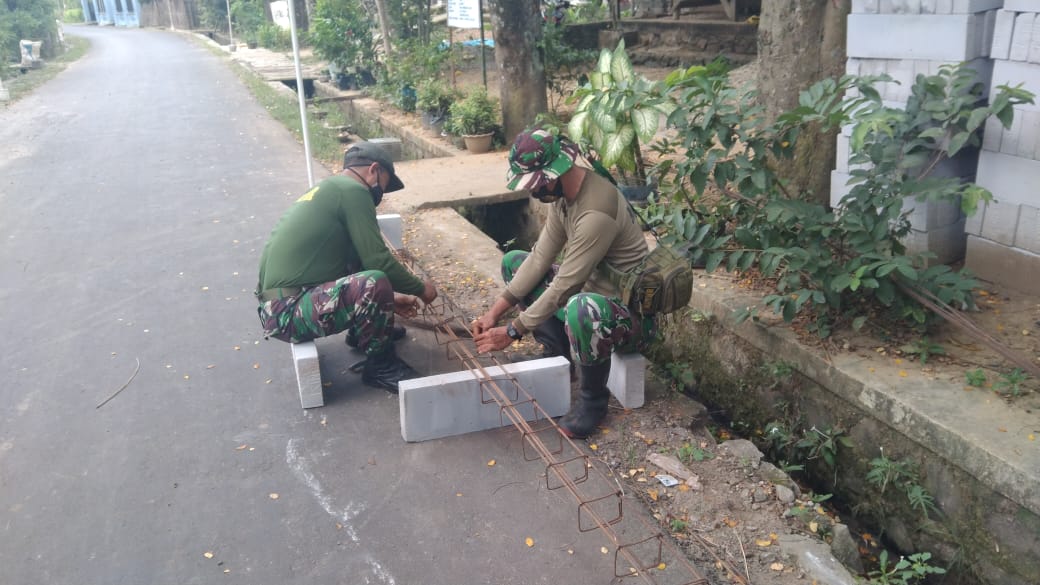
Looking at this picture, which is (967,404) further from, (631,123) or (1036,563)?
(631,123)

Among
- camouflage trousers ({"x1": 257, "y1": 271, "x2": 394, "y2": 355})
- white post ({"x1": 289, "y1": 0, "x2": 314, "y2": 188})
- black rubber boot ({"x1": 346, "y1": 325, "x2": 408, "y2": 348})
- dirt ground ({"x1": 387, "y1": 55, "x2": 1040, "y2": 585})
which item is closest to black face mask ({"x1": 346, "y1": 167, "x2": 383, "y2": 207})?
camouflage trousers ({"x1": 257, "y1": 271, "x2": 394, "y2": 355})

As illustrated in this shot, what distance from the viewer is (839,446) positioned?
431 centimetres

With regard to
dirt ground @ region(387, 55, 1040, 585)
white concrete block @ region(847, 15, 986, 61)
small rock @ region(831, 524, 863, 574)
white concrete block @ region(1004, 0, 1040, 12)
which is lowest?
small rock @ region(831, 524, 863, 574)

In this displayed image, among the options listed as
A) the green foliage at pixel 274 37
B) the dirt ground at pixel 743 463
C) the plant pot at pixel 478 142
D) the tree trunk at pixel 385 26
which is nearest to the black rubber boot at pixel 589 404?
the dirt ground at pixel 743 463

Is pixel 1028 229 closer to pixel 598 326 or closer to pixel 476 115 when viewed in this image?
pixel 598 326

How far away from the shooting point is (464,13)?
11.8 metres

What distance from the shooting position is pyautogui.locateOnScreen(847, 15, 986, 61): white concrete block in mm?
4568

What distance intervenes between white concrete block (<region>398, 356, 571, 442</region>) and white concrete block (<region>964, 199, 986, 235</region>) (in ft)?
8.86

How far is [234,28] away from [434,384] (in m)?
40.1

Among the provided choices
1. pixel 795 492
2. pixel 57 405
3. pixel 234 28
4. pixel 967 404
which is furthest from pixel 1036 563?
pixel 234 28

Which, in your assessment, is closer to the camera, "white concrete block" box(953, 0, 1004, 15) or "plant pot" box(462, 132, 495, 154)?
"white concrete block" box(953, 0, 1004, 15)

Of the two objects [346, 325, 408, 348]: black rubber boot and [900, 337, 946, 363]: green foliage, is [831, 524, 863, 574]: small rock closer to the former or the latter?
[900, 337, 946, 363]: green foliage

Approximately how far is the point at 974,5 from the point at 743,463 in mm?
2890

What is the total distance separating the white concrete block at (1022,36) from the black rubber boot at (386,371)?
147 inches
